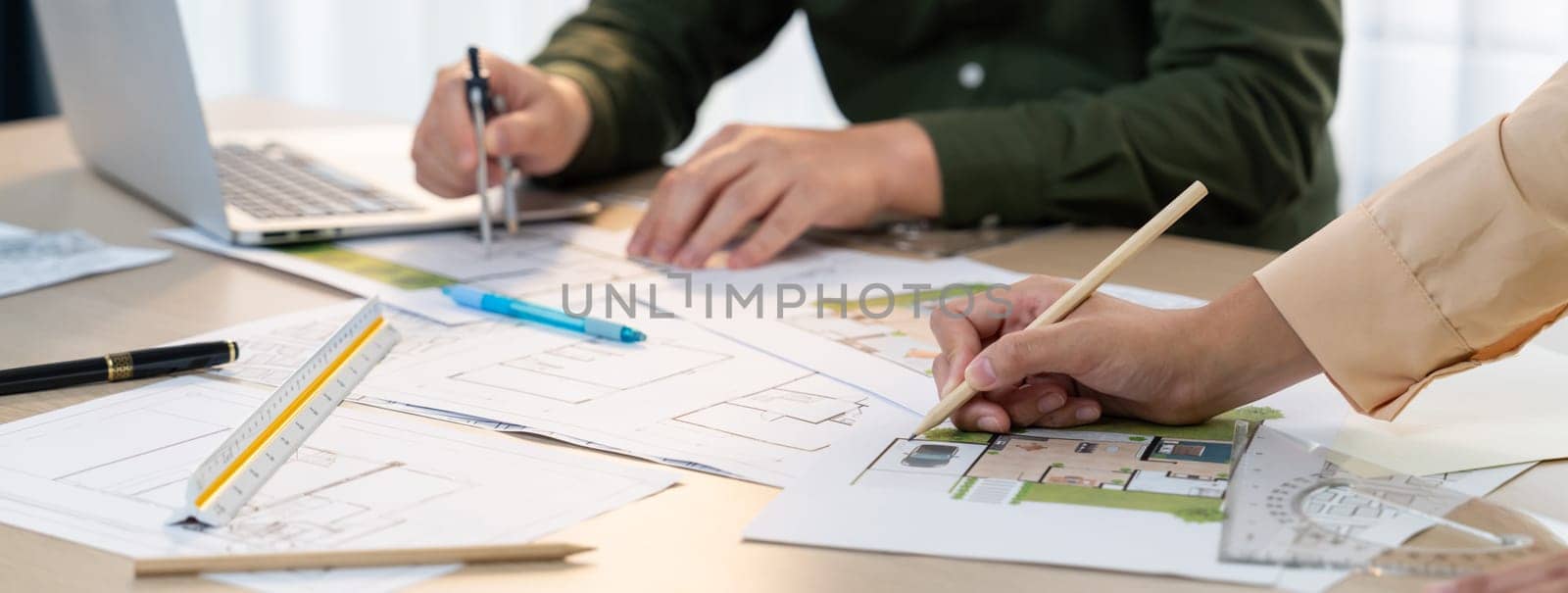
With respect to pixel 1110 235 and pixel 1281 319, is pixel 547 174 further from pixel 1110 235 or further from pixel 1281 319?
pixel 1281 319

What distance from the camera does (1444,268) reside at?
653 millimetres

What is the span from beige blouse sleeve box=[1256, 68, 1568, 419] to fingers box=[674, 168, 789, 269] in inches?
17.5

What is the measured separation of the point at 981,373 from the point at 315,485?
30cm

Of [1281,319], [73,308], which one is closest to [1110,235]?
[1281,319]

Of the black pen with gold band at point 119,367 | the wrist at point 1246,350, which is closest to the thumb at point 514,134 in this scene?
the black pen with gold band at point 119,367

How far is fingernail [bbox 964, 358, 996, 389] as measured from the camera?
0.65 metres

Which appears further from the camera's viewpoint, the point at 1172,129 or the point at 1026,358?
the point at 1172,129

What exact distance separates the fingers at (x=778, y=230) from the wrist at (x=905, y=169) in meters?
0.06

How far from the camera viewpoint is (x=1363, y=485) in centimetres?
59

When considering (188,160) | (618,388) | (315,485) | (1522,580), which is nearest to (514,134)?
(188,160)

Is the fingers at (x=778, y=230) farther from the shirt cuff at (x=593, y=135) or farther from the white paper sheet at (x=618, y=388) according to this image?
A: the shirt cuff at (x=593, y=135)

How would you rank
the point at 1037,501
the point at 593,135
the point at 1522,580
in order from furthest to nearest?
the point at 593,135 → the point at 1037,501 → the point at 1522,580

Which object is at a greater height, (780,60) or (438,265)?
(438,265)

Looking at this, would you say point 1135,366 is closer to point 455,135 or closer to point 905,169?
point 905,169
